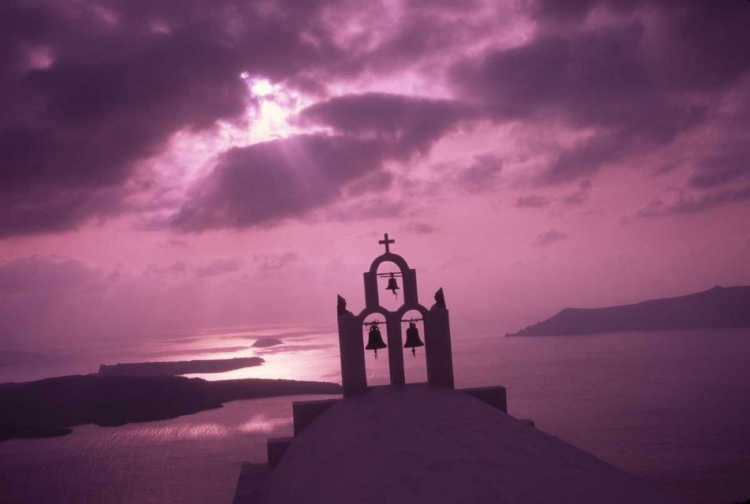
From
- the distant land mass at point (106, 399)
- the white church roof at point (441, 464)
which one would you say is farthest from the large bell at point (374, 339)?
the distant land mass at point (106, 399)

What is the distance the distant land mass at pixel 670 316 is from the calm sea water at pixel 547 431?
82.1 metres

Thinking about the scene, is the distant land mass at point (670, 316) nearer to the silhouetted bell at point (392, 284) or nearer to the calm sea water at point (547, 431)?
the calm sea water at point (547, 431)

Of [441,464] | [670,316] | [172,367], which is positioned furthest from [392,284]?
→ [670,316]

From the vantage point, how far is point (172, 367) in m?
111

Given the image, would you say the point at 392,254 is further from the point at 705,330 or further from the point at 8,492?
the point at 705,330

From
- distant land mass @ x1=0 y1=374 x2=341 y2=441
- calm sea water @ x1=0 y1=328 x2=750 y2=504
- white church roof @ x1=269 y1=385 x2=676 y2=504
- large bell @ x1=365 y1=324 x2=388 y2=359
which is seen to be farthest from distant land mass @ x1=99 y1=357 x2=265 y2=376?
white church roof @ x1=269 y1=385 x2=676 y2=504

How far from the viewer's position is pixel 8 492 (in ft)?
113

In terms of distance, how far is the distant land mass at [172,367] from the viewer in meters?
102

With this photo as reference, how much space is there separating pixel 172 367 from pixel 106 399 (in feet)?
160

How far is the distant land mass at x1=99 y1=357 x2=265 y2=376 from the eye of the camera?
101688 mm

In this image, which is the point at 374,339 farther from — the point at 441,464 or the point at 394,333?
the point at 441,464

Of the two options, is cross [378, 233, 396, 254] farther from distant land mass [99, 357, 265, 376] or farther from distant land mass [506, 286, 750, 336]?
distant land mass [506, 286, 750, 336]

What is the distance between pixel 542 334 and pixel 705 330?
48.8 metres

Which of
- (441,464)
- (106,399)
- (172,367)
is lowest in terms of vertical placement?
(106,399)
